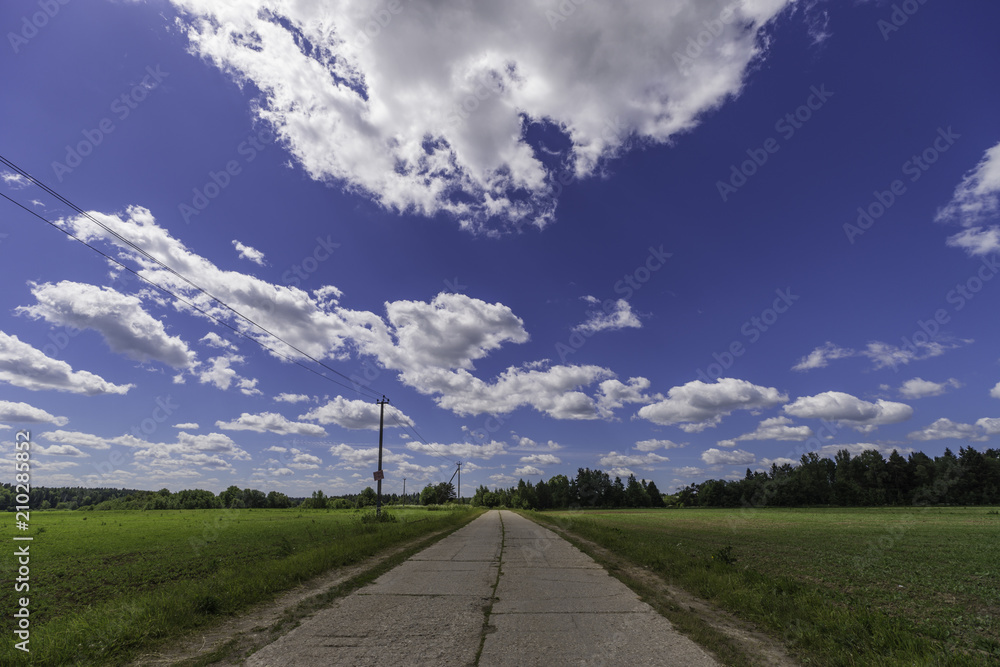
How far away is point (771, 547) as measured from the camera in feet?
79.3

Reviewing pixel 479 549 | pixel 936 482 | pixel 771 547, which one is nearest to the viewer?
pixel 479 549

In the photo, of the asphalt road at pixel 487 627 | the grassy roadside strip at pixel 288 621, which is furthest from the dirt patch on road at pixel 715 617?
the grassy roadside strip at pixel 288 621

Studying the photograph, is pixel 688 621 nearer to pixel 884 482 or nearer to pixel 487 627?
pixel 487 627

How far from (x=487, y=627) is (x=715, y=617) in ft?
14.4

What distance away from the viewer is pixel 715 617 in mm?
8008

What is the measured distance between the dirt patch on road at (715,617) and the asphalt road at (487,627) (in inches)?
17.0

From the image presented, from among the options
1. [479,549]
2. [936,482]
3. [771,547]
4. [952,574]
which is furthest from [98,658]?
[936,482]

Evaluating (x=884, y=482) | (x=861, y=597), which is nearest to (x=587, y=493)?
(x=884, y=482)

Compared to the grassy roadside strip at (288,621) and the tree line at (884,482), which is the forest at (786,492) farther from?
the grassy roadside strip at (288,621)

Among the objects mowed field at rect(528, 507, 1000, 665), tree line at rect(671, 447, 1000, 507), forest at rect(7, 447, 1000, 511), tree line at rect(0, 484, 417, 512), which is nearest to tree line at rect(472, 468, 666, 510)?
forest at rect(7, 447, 1000, 511)

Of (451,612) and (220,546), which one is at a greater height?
(451,612)

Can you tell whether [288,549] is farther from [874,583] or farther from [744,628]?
[874,583]

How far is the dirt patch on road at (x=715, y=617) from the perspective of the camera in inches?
231

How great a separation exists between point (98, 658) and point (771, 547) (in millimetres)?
28540
